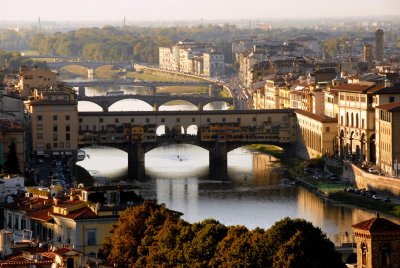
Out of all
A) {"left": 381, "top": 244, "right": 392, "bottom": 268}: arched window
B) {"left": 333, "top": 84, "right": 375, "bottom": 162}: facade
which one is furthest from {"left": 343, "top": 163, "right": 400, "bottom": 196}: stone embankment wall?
{"left": 381, "top": 244, "right": 392, "bottom": 268}: arched window

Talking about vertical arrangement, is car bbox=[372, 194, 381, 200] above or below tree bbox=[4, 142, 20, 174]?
below

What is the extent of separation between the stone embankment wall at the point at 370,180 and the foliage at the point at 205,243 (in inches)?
439

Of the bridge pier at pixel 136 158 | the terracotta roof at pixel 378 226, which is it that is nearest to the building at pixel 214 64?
the bridge pier at pixel 136 158

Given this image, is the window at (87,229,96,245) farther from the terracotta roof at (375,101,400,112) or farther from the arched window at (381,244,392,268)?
the terracotta roof at (375,101,400,112)

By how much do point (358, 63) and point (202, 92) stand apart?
24.3 feet

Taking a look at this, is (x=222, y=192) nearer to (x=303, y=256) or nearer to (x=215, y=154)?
(x=215, y=154)

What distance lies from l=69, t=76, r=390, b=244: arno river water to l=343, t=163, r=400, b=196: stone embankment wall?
0.94m

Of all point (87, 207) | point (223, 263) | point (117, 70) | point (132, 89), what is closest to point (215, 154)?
point (87, 207)

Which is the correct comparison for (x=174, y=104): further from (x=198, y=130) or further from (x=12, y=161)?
(x=12, y=161)

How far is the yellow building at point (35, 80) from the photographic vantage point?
129ft

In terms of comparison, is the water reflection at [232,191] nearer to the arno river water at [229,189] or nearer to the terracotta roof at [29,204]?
the arno river water at [229,189]

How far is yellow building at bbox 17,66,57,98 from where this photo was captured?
39.3 metres

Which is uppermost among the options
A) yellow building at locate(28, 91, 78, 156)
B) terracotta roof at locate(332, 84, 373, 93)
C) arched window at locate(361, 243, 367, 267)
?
arched window at locate(361, 243, 367, 267)

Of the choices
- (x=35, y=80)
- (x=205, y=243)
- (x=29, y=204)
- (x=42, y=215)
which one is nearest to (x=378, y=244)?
(x=205, y=243)
